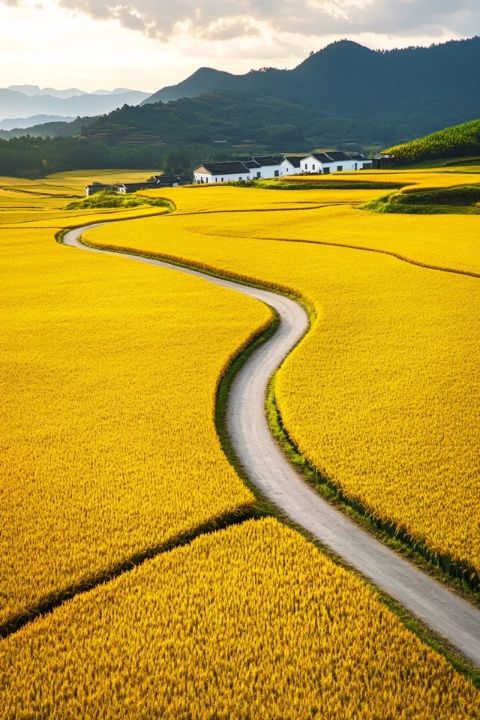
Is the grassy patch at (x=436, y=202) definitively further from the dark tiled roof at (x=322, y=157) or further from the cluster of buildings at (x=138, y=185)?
the dark tiled roof at (x=322, y=157)

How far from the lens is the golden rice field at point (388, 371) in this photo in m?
11.8

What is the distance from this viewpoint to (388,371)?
18266 millimetres

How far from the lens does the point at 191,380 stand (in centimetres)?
1814

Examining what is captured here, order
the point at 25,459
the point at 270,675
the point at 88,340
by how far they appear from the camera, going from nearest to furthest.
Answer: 1. the point at 270,675
2. the point at 25,459
3. the point at 88,340

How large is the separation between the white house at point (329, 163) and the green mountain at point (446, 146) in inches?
997

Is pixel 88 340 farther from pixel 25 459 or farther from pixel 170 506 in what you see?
pixel 170 506

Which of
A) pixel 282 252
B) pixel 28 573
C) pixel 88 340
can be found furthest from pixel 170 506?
pixel 282 252

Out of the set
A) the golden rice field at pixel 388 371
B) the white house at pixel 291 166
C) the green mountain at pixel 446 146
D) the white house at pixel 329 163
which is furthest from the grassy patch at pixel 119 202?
the white house at pixel 291 166

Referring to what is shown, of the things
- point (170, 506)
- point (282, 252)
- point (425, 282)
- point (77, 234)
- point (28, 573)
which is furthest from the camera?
point (77, 234)

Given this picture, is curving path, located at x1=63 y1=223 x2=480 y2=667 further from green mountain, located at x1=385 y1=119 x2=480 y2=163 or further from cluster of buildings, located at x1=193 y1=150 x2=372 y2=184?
cluster of buildings, located at x1=193 y1=150 x2=372 y2=184

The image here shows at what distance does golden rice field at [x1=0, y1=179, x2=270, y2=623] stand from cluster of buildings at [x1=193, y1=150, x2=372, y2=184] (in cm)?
10059

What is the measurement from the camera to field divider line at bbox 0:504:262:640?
888 cm

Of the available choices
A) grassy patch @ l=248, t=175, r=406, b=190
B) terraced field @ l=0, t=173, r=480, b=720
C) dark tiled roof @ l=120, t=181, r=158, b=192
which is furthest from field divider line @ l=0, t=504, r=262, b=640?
dark tiled roof @ l=120, t=181, r=158, b=192

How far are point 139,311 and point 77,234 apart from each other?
32567 millimetres
